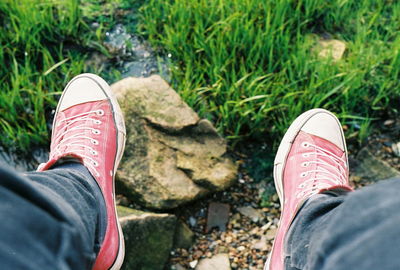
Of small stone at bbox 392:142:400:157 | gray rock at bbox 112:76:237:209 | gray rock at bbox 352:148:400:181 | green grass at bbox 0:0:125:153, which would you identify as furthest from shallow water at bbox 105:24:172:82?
small stone at bbox 392:142:400:157

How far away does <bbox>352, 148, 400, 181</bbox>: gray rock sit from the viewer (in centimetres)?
189

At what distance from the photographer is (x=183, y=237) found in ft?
5.82

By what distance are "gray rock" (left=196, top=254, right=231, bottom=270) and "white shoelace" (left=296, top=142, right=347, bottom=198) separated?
14.4 inches

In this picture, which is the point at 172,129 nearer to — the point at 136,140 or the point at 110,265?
the point at 136,140

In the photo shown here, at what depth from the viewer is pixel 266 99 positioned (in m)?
1.91

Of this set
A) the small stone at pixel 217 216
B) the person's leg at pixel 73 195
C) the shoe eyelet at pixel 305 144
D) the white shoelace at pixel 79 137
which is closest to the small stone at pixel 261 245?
the small stone at pixel 217 216

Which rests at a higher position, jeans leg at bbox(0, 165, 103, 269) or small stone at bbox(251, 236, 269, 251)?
jeans leg at bbox(0, 165, 103, 269)

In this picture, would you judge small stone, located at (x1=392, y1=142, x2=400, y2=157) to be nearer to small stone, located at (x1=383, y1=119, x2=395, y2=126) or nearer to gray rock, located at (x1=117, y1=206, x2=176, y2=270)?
small stone, located at (x1=383, y1=119, x2=395, y2=126)

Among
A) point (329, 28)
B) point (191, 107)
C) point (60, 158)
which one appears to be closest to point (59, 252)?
point (60, 158)

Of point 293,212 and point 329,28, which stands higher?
point 329,28

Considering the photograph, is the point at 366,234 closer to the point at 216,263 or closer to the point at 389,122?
the point at 216,263

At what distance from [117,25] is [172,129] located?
68 centimetres

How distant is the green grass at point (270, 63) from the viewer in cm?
193

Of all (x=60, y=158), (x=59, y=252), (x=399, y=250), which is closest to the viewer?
(x=399, y=250)
